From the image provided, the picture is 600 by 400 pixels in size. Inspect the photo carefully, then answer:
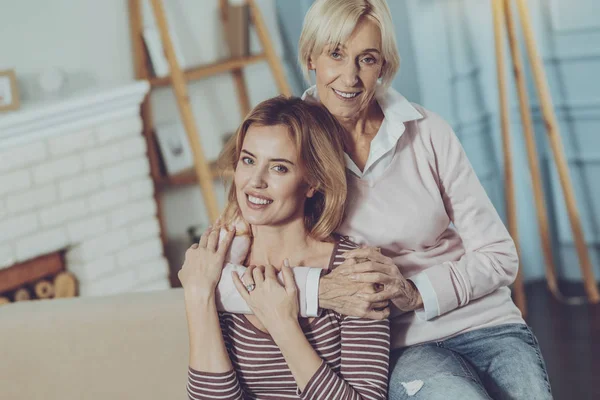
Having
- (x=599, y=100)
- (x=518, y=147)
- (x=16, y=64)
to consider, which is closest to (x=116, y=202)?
(x=16, y=64)

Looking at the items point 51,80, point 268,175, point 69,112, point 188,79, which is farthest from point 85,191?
point 268,175

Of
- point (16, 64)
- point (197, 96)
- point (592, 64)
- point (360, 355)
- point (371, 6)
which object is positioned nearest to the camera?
point (360, 355)

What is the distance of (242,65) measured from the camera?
3.92 m

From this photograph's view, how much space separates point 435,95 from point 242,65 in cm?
86

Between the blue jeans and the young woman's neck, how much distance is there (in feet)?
0.95

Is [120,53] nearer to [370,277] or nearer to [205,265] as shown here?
[205,265]

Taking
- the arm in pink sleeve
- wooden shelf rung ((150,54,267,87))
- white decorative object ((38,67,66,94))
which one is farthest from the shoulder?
wooden shelf rung ((150,54,267,87))

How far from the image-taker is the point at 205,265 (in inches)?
70.0

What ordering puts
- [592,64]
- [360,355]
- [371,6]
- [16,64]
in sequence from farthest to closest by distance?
[592,64]
[16,64]
[371,6]
[360,355]

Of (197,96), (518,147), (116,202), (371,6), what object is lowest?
(518,147)

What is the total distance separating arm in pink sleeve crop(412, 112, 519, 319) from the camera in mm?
1843

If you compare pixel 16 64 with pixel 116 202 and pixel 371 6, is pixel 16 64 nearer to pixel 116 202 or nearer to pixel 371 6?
pixel 116 202

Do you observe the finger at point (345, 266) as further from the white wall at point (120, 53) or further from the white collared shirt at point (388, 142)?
the white wall at point (120, 53)

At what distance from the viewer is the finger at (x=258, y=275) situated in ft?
5.66
